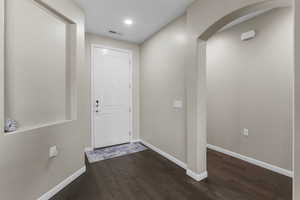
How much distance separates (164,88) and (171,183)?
1.73m

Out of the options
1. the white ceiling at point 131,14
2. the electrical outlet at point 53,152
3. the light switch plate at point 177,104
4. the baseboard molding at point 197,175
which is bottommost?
the baseboard molding at point 197,175

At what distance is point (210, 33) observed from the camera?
1951mm

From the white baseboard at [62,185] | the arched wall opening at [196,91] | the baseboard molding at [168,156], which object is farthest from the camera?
the baseboard molding at [168,156]

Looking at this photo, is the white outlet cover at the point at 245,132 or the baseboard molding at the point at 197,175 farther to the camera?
A: the white outlet cover at the point at 245,132

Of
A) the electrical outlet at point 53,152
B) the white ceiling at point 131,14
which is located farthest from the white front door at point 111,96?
the electrical outlet at point 53,152

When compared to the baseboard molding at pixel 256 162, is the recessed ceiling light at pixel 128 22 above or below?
above

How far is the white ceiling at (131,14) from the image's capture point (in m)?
2.10

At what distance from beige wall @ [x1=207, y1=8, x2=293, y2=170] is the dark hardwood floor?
1.43ft

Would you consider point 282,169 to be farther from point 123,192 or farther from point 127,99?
point 127,99

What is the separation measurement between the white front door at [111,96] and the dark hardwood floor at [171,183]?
2.96 ft

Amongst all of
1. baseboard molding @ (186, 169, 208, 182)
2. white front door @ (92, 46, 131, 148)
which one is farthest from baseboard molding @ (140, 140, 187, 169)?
white front door @ (92, 46, 131, 148)

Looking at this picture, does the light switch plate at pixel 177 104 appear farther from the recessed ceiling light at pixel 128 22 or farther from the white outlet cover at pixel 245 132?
the recessed ceiling light at pixel 128 22

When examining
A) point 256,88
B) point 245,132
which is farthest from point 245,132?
point 256,88

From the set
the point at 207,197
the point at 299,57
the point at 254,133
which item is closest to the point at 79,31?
the point at 299,57
